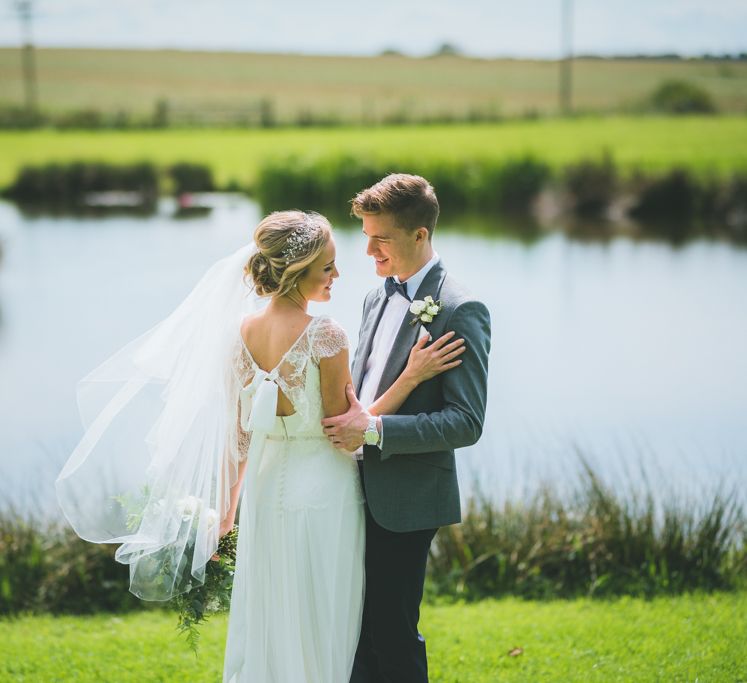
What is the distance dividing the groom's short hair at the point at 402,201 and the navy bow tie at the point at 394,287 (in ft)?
0.72

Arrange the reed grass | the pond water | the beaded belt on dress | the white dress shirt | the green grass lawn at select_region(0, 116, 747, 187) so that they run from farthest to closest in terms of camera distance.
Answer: the green grass lawn at select_region(0, 116, 747, 187), the pond water, the reed grass, the white dress shirt, the beaded belt on dress

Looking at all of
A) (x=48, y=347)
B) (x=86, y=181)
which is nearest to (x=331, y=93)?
(x=86, y=181)

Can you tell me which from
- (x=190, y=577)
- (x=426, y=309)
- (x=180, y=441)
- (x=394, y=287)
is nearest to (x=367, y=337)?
(x=394, y=287)

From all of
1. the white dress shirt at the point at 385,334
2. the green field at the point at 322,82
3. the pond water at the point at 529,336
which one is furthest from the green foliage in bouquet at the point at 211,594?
the green field at the point at 322,82

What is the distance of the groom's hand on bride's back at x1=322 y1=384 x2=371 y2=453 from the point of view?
301 centimetres

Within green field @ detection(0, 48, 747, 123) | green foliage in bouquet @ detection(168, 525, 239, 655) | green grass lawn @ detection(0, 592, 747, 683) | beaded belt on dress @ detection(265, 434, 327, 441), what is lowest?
green grass lawn @ detection(0, 592, 747, 683)

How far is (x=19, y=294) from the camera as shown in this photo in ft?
68.7

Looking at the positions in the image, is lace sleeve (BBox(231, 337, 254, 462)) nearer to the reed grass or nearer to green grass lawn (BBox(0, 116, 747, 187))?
the reed grass

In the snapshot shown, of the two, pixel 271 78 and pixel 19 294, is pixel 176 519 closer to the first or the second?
pixel 19 294

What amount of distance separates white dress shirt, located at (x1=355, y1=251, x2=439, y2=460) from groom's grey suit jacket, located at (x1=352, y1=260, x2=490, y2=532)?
0.03 m

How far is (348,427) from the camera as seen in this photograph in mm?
3012

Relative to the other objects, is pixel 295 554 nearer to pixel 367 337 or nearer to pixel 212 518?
pixel 212 518

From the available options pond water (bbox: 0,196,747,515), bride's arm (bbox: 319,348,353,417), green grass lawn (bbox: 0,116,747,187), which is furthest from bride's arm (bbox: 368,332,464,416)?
green grass lawn (bbox: 0,116,747,187)

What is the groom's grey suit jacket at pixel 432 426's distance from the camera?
3002 millimetres
